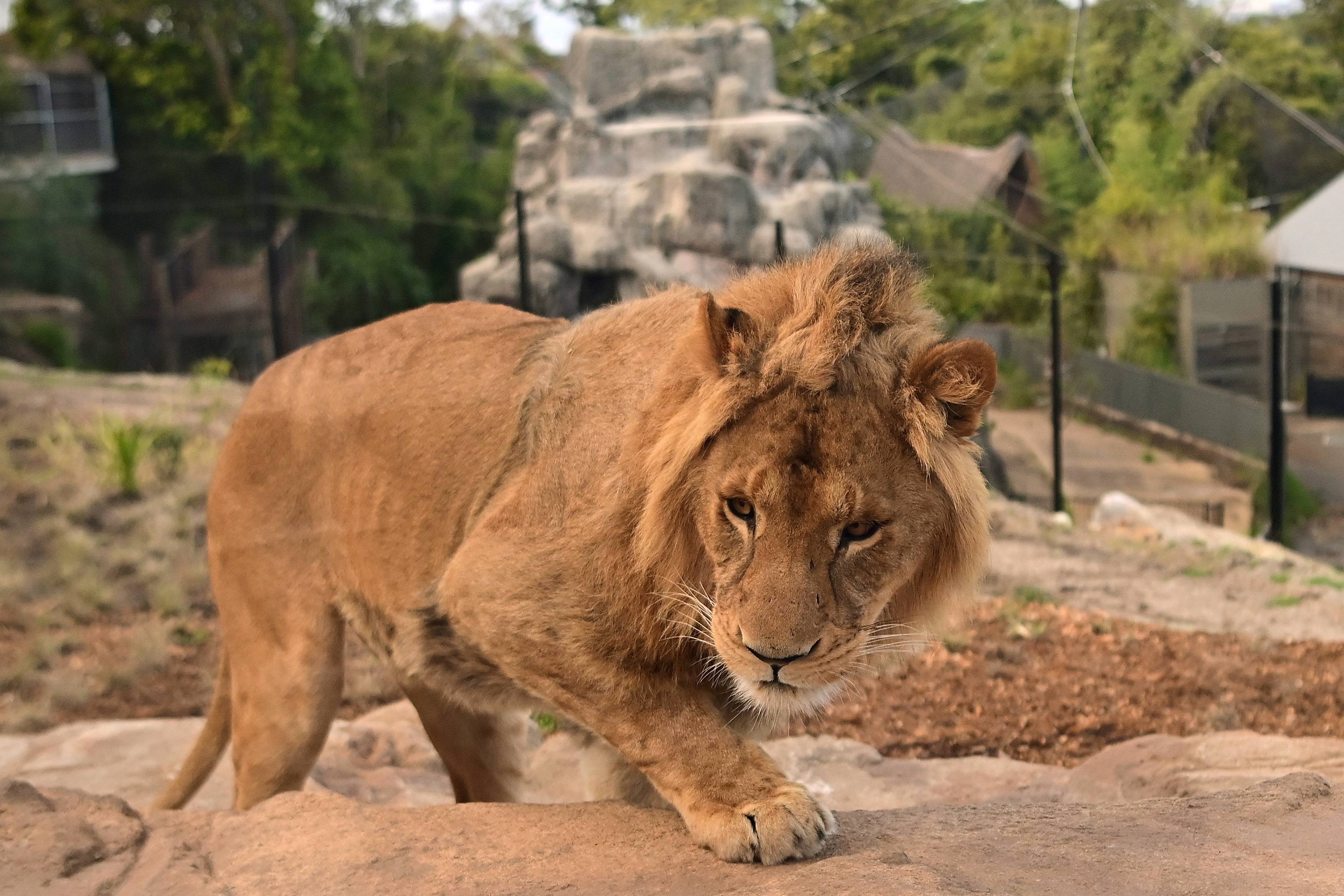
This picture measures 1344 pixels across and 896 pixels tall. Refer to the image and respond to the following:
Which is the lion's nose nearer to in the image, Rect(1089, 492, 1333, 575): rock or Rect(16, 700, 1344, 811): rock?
Rect(16, 700, 1344, 811): rock

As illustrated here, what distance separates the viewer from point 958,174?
555cm

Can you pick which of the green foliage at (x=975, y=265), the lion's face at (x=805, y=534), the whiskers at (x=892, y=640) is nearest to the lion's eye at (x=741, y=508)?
the lion's face at (x=805, y=534)

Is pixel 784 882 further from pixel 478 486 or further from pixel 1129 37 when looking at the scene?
pixel 1129 37

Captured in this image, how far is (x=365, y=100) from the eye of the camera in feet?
14.1

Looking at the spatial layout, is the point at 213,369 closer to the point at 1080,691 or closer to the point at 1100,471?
the point at 1080,691

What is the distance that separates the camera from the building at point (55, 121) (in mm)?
4402

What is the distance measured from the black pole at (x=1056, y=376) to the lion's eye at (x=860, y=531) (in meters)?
3.44

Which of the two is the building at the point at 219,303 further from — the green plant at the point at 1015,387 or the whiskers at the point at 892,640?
the green plant at the point at 1015,387

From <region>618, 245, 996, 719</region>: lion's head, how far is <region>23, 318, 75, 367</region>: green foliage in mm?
2754

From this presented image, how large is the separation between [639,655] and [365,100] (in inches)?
95.3

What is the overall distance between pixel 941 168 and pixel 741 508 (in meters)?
3.33

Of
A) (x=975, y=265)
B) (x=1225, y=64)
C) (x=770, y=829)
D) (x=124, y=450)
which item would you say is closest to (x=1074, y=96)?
(x=1225, y=64)

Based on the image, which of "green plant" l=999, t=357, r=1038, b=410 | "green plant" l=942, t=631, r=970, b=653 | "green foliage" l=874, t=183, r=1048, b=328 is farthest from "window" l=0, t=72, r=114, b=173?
"green plant" l=942, t=631, r=970, b=653

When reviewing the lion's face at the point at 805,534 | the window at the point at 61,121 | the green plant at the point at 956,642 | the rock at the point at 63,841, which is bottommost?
the green plant at the point at 956,642
